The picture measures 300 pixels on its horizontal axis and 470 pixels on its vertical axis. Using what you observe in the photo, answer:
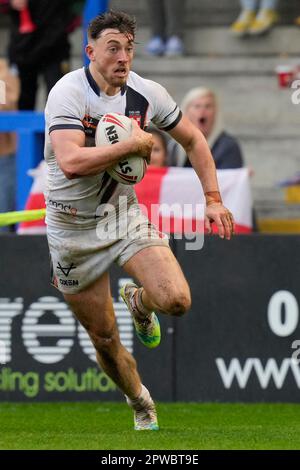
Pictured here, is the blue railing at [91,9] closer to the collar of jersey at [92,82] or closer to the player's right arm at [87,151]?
the collar of jersey at [92,82]

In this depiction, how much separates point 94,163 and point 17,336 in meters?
3.49

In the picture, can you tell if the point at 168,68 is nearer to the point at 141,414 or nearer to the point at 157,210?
the point at 157,210

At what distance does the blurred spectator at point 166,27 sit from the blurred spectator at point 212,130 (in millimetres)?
2189

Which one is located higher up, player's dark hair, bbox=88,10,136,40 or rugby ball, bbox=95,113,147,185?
player's dark hair, bbox=88,10,136,40

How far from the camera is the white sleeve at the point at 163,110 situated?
8.14 meters

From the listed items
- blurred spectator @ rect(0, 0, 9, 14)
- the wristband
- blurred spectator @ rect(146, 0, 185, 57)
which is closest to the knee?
the wristband

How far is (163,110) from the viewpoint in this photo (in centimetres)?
818

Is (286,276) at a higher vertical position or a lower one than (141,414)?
higher

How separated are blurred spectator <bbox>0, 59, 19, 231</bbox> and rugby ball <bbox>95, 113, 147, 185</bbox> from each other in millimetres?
4769

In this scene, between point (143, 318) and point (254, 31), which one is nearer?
point (143, 318)

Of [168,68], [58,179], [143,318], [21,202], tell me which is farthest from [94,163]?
[168,68]

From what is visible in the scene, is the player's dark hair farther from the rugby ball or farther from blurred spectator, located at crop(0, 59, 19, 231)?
blurred spectator, located at crop(0, 59, 19, 231)

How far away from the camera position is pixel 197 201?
11367 millimetres

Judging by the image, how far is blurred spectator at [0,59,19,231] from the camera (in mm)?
12523
